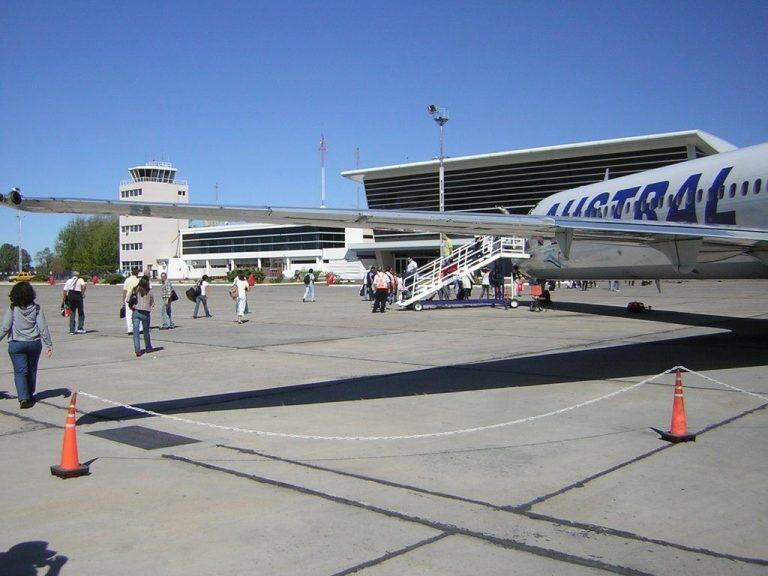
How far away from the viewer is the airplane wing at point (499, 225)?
29.5 ft

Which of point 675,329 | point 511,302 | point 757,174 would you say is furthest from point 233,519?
point 511,302

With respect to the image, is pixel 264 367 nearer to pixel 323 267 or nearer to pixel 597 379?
pixel 597 379

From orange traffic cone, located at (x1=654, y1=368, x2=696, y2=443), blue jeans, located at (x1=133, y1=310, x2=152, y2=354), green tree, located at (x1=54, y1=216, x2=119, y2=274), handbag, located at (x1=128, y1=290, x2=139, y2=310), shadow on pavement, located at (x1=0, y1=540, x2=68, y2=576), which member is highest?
green tree, located at (x1=54, y1=216, x2=119, y2=274)

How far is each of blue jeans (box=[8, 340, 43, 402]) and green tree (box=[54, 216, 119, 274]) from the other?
456 feet

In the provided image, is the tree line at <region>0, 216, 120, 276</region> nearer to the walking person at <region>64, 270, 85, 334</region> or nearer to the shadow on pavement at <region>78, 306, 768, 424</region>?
the walking person at <region>64, 270, 85, 334</region>

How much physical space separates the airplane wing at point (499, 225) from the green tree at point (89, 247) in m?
141

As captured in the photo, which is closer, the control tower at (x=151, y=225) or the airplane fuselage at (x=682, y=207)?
the airplane fuselage at (x=682, y=207)

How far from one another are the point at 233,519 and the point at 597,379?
7522 millimetres

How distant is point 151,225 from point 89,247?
2488 centimetres

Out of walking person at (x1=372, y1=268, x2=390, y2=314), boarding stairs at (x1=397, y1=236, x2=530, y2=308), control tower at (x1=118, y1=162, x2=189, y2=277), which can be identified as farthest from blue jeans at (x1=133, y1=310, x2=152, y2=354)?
control tower at (x1=118, y1=162, x2=189, y2=277)

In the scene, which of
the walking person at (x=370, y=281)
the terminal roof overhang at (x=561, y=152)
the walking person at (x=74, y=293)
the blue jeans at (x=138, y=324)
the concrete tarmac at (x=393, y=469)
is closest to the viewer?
the concrete tarmac at (x=393, y=469)

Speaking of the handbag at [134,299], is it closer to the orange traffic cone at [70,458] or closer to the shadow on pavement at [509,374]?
the shadow on pavement at [509,374]

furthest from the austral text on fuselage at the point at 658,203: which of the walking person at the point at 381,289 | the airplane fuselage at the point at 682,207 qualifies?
the walking person at the point at 381,289

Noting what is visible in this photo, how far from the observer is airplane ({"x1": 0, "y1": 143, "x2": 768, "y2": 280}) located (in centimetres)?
912
